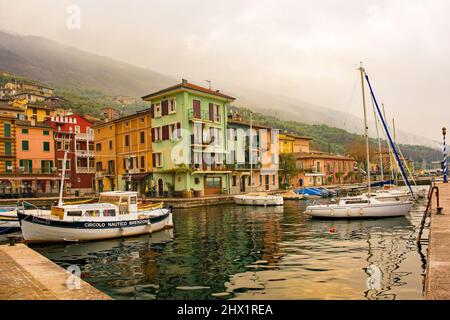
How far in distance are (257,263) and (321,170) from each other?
6980cm

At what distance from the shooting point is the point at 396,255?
16203 mm

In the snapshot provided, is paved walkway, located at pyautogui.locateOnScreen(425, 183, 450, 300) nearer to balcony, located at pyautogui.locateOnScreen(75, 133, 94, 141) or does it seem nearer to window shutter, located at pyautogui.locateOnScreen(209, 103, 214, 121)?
window shutter, located at pyautogui.locateOnScreen(209, 103, 214, 121)

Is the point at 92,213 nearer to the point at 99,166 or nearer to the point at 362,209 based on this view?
the point at 362,209

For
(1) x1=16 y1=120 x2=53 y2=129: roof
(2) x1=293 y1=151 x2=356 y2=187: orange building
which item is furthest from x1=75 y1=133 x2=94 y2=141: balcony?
(2) x1=293 y1=151 x2=356 y2=187: orange building

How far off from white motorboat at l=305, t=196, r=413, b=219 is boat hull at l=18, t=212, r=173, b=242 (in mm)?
16206

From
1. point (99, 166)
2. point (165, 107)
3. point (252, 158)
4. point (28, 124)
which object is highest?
point (165, 107)

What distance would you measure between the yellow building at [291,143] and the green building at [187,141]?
26.6m

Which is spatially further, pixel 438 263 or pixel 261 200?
pixel 261 200

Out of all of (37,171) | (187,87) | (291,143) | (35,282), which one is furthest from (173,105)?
(35,282)

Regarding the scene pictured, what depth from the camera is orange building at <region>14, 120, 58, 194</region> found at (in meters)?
57.9

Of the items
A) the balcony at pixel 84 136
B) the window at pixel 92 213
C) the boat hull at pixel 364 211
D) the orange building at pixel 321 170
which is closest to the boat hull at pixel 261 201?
the boat hull at pixel 364 211

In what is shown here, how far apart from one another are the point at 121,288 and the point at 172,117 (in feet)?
134

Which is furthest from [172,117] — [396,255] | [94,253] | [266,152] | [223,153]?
[396,255]

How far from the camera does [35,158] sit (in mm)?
59969
